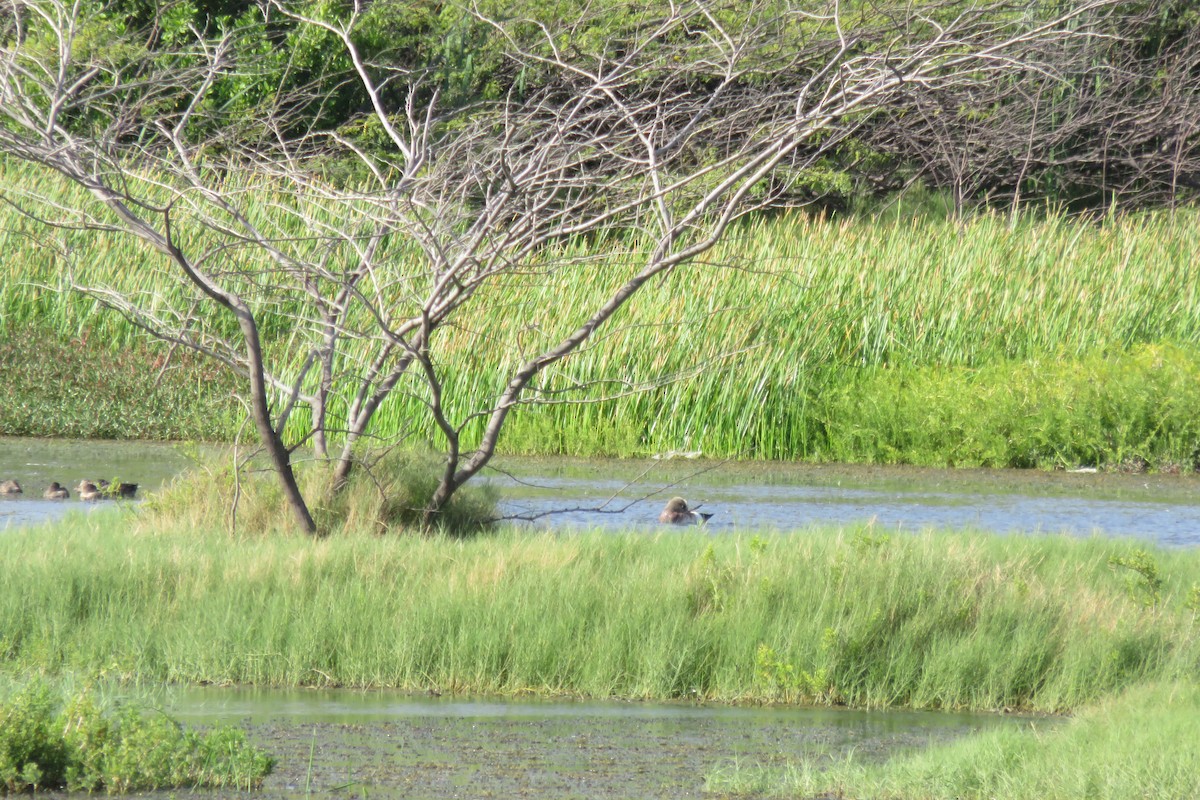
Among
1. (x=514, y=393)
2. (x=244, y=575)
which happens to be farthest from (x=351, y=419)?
(x=244, y=575)

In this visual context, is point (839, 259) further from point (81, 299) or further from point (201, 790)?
point (201, 790)

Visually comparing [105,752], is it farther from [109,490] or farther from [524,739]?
[109,490]

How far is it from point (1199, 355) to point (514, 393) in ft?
26.7

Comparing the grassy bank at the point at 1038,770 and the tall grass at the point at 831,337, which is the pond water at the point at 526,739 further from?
the tall grass at the point at 831,337

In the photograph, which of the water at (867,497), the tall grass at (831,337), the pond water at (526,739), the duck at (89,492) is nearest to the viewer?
the pond water at (526,739)

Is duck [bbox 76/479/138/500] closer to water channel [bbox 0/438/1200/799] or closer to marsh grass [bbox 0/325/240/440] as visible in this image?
water channel [bbox 0/438/1200/799]

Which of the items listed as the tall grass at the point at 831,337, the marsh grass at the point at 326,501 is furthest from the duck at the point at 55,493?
the tall grass at the point at 831,337

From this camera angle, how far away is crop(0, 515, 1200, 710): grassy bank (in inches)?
243

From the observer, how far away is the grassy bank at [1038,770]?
178 inches

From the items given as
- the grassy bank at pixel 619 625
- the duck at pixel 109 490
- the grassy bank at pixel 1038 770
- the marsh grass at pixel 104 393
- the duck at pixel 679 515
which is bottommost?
the grassy bank at pixel 1038 770

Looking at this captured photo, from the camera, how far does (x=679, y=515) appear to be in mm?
9789

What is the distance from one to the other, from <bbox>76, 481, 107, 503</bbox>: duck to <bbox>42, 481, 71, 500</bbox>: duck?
107mm

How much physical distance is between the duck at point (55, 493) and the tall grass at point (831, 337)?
331 cm

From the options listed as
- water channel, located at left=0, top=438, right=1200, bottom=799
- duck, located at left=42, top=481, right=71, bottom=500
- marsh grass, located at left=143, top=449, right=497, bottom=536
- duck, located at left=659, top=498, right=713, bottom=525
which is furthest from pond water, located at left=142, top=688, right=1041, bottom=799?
duck, located at left=42, top=481, right=71, bottom=500
